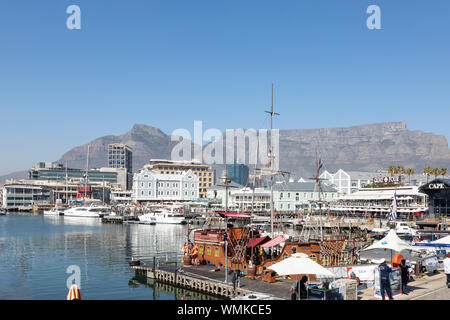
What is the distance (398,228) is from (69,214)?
110914 millimetres

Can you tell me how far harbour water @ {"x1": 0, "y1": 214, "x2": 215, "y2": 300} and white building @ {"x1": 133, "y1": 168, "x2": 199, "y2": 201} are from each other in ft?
266

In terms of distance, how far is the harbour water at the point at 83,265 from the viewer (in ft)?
111

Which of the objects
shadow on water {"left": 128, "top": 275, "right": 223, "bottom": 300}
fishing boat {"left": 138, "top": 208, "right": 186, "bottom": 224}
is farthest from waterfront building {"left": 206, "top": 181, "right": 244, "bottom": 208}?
shadow on water {"left": 128, "top": 275, "right": 223, "bottom": 300}

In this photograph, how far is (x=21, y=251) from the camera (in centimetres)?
5650

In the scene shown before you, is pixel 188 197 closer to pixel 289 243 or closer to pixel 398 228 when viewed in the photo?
pixel 398 228

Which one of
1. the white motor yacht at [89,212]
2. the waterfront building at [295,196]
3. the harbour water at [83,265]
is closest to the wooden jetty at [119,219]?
the white motor yacht at [89,212]

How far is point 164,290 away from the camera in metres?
34.6

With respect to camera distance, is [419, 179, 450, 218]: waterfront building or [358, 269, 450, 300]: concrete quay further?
[419, 179, 450, 218]: waterfront building

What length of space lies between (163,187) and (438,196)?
105820 mm

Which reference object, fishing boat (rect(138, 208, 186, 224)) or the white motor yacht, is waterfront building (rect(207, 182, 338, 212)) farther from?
the white motor yacht

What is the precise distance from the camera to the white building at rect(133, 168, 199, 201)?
160 meters

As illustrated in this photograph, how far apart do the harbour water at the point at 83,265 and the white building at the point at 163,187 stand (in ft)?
266

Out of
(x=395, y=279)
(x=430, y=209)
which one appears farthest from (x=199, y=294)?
(x=430, y=209)

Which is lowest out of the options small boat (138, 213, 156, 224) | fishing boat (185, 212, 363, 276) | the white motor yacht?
the white motor yacht
